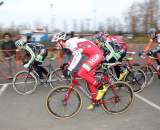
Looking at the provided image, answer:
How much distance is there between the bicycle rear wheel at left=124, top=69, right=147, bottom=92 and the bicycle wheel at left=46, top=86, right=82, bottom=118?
8.83 feet

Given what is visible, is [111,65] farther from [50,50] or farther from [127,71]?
[50,50]

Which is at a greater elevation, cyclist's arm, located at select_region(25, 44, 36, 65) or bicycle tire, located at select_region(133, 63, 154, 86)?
cyclist's arm, located at select_region(25, 44, 36, 65)

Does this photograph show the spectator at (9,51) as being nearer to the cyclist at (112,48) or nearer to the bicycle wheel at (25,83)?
the bicycle wheel at (25,83)

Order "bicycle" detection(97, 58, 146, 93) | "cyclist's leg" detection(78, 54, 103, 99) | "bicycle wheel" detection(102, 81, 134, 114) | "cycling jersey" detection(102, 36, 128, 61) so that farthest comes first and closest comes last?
"cycling jersey" detection(102, 36, 128, 61) → "bicycle" detection(97, 58, 146, 93) → "bicycle wheel" detection(102, 81, 134, 114) → "cyclist's leg" detection(78, 54, 103, 99)

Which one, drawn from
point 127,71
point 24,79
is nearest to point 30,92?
point 24,79

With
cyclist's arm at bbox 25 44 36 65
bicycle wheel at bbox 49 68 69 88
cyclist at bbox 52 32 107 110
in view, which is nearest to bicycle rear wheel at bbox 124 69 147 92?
bicycle wheel at bbox 49 68 69 88

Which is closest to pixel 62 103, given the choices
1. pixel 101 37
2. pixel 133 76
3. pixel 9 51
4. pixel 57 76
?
pixel 101 37

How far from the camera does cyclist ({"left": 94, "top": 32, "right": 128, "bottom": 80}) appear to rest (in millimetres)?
10621

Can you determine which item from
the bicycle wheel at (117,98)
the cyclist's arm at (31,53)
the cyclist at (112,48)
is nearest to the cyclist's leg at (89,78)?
the bicycle wheel at (117,98)

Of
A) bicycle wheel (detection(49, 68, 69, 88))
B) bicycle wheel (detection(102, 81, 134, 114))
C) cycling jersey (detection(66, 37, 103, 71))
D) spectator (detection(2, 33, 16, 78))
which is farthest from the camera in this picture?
spectator (detection(2, 33, 16, 78))

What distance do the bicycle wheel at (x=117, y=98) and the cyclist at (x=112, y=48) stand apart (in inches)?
73.5

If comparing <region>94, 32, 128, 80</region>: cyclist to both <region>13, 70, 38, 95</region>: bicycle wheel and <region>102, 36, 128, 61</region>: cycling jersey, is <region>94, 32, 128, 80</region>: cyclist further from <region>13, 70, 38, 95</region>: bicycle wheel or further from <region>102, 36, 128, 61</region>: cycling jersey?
<region>13, 70, 38, 95</region>: bicycle wheel

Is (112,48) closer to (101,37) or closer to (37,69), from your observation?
(101,37)

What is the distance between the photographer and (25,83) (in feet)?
37.0
